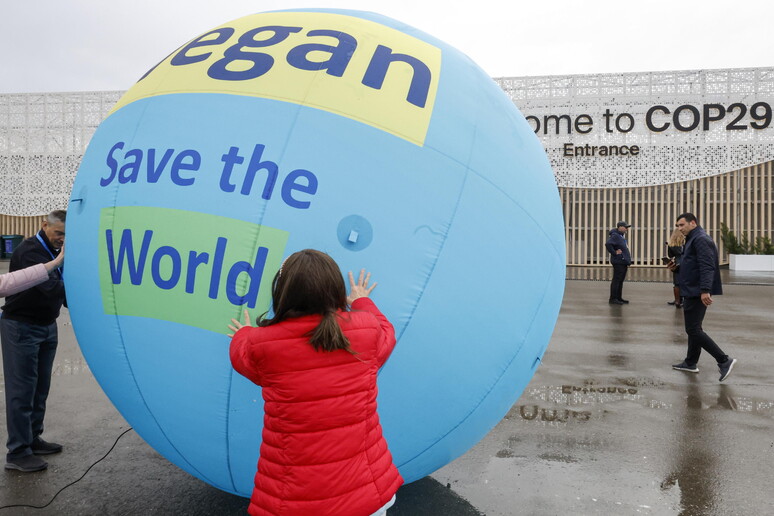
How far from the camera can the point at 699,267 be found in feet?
20.9

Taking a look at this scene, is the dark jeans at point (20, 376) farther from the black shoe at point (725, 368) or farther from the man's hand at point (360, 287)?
the black shoe at point (725, 368)

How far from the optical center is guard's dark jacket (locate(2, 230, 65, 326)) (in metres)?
3.82

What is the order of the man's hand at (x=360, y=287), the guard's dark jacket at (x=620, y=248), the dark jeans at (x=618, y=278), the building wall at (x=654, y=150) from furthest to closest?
1. the building wall at (x=654, y=150)
2. the dark jeans at (x=618, y=278)
3. the guard's dark jacket at (x=620, y=248)
4. the man's hand at (x=360, y=287)

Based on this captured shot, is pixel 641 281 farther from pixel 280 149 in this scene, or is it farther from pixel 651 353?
pixel 280 149

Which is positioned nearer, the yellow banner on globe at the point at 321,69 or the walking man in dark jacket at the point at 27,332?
the yellow banner on globe at the point at 321,69

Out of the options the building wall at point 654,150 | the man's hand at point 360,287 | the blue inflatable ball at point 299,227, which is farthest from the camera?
the building wall at point 654,150

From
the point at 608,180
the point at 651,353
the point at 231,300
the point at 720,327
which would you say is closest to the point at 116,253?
the point at 231,300

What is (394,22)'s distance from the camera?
3283 mm

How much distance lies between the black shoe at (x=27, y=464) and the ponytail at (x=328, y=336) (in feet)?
9.85

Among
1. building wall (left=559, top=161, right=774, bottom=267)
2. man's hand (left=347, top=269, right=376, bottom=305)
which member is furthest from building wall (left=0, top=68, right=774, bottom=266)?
man's hand (left=347, top=269, right=376, bottom=305)

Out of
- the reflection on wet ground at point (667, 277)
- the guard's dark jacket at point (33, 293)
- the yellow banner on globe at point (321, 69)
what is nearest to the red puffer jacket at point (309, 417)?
the yellow banner on globe at point (321, 69)

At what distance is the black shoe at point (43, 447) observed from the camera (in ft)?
13.7

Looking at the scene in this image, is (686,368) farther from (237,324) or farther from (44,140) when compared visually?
(44,140)

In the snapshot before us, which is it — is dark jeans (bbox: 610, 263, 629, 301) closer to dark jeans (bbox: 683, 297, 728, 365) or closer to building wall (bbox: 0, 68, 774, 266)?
dark jeans (bbox: 683, 297, 728, 365)
